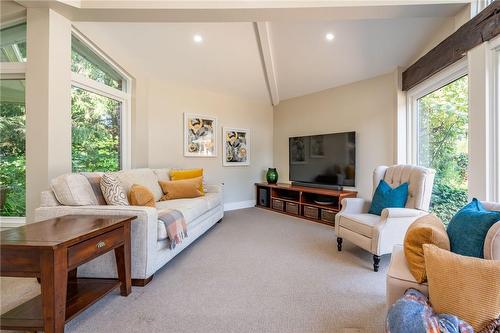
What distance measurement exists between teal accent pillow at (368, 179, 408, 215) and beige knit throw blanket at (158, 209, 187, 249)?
6.96ft

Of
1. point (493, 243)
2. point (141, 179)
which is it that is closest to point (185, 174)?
point (141, 179)

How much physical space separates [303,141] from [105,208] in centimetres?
365

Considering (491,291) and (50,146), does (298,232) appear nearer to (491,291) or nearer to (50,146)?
(491,291)

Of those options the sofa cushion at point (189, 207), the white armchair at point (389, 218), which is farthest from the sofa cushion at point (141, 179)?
the white armchair at point (389, 218)

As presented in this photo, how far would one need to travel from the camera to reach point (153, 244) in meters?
2.04

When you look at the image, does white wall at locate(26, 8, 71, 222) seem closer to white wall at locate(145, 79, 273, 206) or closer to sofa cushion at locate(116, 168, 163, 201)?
sofa cushion at locate(116, 168, 163, 201)

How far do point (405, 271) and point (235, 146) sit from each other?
415 centimetres

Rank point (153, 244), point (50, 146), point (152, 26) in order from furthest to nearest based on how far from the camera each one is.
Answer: point (152, 26) → point (50, 146) → point (153, 244)

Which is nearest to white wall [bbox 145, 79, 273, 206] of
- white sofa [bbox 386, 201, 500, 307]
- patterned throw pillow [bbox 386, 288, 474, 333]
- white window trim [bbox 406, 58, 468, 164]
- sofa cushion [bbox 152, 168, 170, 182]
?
sofa cushion [bbox 152, 168, 170, 182]

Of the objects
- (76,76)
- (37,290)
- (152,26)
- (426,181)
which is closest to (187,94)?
(152,26)

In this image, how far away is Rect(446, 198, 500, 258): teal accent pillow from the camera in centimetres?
117

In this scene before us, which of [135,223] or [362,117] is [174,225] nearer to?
[135,223]

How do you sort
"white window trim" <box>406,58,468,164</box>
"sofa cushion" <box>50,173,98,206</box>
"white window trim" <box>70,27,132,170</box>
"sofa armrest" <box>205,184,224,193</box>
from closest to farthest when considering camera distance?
"sofa cushion" <box>50,173,98,206</box> < "white window trim" <box>406,58,468,164</box> < "white window trim" <box>70,27,132,170</box> < "sofa armrest" <box>205,184,224,193</box>

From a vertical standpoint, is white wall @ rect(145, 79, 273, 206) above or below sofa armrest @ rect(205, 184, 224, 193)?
above
